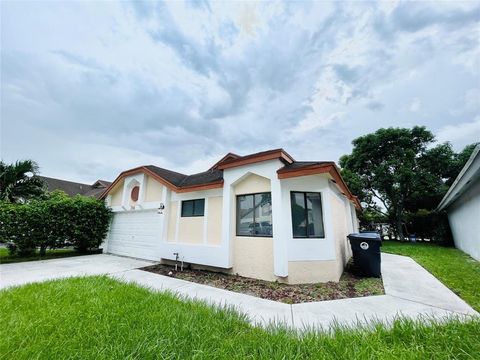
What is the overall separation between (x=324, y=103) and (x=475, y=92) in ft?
18.1

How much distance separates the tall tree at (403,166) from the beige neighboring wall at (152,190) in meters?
16.9

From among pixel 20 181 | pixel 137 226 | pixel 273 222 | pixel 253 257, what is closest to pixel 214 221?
pixel 253 257

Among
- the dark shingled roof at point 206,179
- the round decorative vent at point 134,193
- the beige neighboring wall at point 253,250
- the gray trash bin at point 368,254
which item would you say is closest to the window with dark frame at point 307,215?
the beige neighboring wall at point 253,250

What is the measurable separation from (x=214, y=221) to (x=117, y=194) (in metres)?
7.53

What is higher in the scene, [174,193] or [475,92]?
[475,92]

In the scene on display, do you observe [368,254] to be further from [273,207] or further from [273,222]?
[273,207]

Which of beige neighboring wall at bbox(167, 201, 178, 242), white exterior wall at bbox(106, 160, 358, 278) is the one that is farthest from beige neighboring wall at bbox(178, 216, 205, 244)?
beige neighboring wall at bbox(167, 201, 178, 242)

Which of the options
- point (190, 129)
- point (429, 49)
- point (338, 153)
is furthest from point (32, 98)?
point (338, 153)

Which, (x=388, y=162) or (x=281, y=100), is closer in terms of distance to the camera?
(x=281, y=100)

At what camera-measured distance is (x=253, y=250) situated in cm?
613

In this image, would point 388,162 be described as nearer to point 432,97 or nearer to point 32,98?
point 432,97

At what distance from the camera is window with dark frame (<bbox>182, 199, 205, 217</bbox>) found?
7.66 metres

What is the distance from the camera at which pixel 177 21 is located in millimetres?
7320

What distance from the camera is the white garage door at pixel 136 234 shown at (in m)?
8.84
